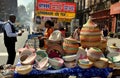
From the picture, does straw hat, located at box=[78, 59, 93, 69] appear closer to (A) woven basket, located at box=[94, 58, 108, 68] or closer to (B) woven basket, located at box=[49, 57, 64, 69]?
(A) woven basket, located at box=[94, 58, 108, 68]

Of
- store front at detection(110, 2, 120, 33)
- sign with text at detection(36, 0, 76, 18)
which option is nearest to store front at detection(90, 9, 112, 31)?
store front at detection(110, 2, 120, 33)

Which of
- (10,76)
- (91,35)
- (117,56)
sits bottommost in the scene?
(10,76)

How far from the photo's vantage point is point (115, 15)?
39.4 metres

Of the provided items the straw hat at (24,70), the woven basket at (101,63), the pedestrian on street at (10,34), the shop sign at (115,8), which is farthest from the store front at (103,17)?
the straw hat at (24,70)

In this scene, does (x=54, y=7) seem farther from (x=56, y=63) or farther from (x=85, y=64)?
(x=85, y=64)

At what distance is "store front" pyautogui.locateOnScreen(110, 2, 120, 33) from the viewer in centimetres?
3781

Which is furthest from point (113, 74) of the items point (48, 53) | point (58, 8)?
point (58, 8)

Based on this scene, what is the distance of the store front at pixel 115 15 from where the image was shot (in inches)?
1488

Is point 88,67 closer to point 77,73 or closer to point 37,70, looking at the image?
point 77,73

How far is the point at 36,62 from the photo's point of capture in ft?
19.8

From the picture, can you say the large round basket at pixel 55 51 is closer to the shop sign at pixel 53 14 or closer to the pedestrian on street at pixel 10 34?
the pedestrian on street at pixel 10 34

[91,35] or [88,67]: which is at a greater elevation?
[91,35]

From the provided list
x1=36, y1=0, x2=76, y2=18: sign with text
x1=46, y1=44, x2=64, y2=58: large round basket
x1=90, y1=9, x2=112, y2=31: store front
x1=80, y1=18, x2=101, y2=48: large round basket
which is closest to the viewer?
x1=80, y1=18, x2=101, y2=48: large round basket

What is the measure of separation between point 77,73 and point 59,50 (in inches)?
30.5
